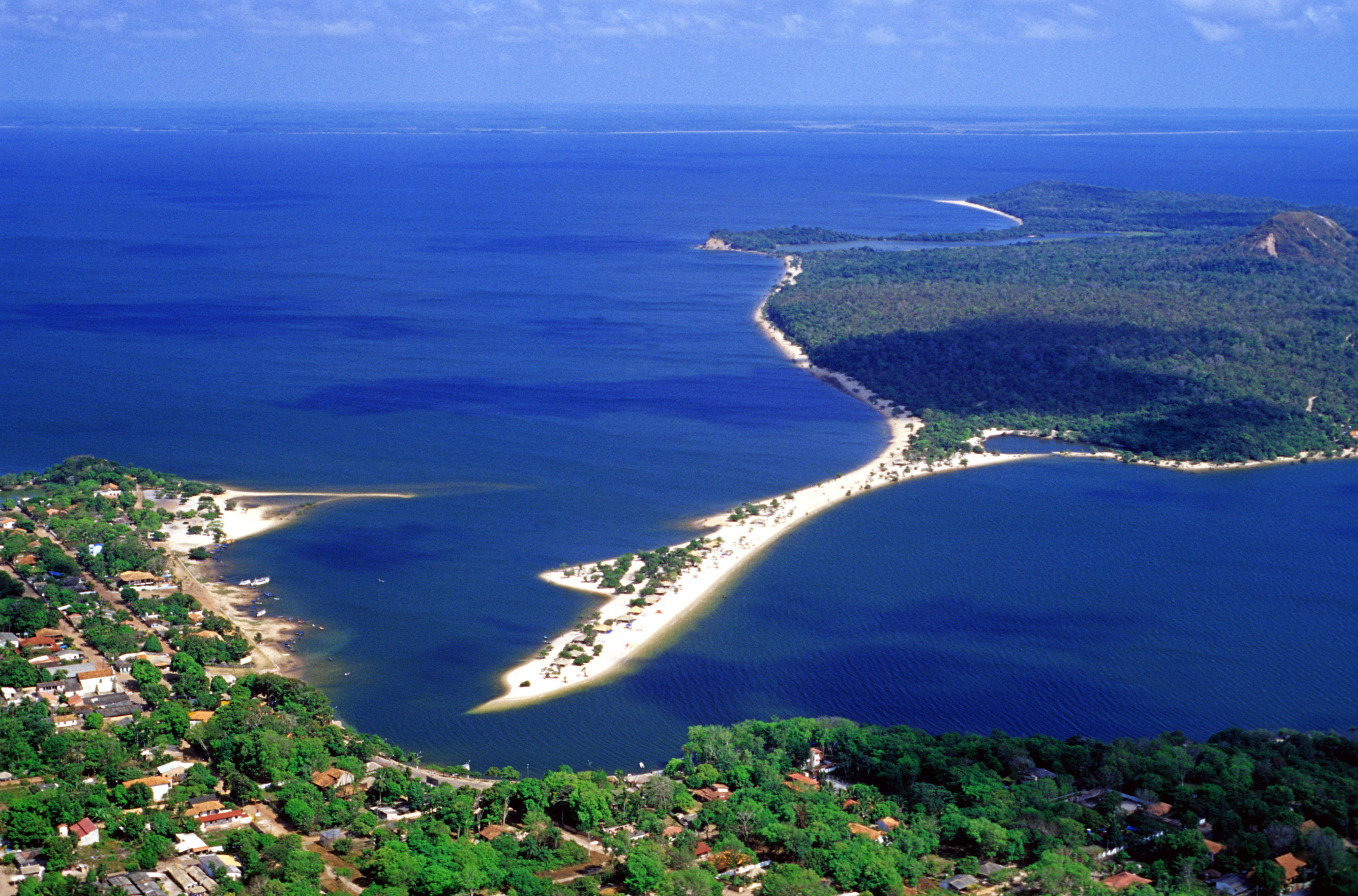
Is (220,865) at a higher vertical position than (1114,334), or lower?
lower

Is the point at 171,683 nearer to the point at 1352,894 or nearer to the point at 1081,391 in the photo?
the point at 1352,894

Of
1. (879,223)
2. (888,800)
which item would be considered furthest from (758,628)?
(879,223)

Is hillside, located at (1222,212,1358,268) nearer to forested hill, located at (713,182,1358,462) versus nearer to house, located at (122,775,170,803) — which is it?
forested hill, located at (713,182,1358,462)

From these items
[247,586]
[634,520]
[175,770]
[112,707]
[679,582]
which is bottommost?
[175,770]

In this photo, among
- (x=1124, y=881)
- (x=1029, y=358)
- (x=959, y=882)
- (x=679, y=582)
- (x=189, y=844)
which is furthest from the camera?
(x=1029, y=358)

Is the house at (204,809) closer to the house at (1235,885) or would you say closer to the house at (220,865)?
the house at (220,865)

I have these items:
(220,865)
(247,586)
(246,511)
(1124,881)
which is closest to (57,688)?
(247,586)

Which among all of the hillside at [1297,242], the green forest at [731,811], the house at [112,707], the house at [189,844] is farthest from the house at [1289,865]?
the hillside at [1297,242]

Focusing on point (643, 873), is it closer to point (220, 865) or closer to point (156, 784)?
point (220, 865)
